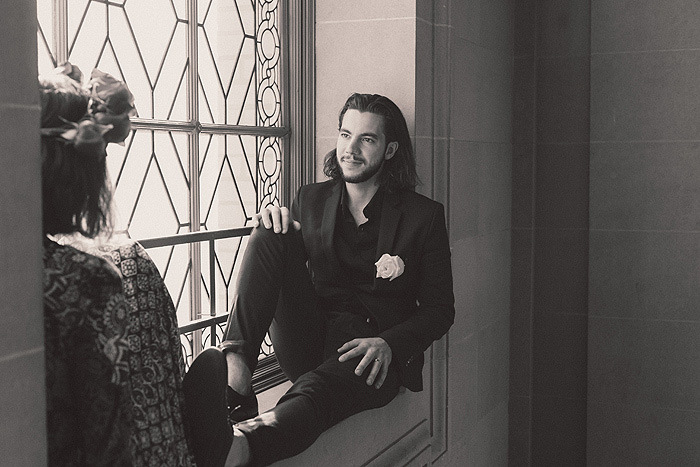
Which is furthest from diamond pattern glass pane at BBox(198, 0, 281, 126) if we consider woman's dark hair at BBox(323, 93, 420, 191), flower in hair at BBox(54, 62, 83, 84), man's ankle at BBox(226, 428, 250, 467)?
flower in hair at BBox(54, 62, 83, 84)

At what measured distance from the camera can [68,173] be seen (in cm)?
156

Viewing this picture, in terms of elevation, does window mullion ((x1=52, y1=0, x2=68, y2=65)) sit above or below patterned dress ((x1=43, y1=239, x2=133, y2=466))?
above

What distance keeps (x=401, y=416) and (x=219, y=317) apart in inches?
31.9

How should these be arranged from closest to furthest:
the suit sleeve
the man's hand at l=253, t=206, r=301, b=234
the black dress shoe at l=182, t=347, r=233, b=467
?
the black dress shoe at l=182, t=347, r=233, b=467
the man's hand at l=253, t=206, r=301, b=234
the suit sleeve

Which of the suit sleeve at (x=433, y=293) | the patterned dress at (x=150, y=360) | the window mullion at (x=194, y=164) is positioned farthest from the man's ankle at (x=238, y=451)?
the suit sleeve at (x=433, y=293)

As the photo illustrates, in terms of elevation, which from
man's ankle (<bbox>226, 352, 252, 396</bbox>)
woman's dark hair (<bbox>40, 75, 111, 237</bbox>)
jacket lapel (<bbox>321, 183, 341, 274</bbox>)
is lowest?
man's ankle (<bbox>226, 352, 252, 396</bbox>)

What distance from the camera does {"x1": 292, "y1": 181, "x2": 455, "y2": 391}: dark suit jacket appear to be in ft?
10.0

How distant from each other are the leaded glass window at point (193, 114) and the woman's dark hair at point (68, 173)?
707mm

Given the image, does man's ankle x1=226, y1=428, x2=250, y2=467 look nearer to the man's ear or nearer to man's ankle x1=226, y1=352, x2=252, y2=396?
man's ankle x1=226, y1=352, x2=252, y2=396

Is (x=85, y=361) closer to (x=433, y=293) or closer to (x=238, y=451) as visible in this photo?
(x=238, y=451)

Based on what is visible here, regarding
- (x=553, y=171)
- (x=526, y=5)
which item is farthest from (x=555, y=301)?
(x=526, y=5)

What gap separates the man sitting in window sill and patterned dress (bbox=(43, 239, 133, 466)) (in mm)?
1063

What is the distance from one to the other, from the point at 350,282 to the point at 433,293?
0.28 m

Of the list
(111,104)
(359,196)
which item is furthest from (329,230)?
(111,104)
